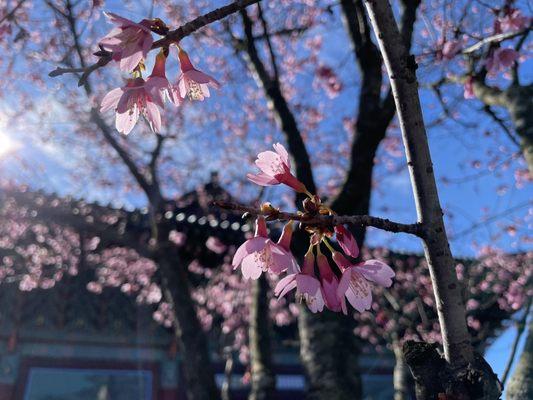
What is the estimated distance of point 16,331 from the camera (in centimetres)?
1041

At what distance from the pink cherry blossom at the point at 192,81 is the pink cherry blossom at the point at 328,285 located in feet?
2.02

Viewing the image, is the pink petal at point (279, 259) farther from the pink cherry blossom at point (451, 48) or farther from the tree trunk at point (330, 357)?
the pink cherry blossom at point (451, 48)

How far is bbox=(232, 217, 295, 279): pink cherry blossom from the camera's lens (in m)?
1.41

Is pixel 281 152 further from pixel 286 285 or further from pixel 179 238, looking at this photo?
pixel 179 238

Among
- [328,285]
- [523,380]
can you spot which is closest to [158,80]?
[328,285]

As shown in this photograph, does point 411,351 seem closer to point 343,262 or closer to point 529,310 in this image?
point 343,262

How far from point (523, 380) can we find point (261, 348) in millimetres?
3474

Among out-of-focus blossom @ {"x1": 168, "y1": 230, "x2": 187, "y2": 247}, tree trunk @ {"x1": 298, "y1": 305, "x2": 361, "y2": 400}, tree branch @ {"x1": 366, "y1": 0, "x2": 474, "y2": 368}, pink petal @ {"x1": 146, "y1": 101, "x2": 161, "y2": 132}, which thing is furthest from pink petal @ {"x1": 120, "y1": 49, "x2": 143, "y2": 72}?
out-of-focus blossom @ {"x1": 168, "y1": 230, "x2": 187, "y2": 247}

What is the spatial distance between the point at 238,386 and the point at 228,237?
361 cm

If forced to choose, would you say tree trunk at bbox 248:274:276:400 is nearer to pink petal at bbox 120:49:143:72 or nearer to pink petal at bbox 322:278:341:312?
pink petal at bbox 322:278:341:312

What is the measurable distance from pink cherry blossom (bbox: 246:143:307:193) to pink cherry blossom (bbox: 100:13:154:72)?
424 millimetres

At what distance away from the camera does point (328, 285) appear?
1.50 metres

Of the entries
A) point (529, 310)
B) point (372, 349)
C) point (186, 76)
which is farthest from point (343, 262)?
point (372, 349)

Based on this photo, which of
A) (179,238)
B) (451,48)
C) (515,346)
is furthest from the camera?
(179,238)
